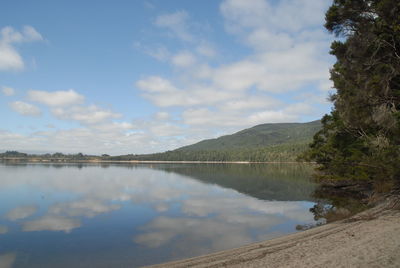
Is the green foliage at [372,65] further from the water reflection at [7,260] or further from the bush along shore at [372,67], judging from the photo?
the water reflection at [7,260]

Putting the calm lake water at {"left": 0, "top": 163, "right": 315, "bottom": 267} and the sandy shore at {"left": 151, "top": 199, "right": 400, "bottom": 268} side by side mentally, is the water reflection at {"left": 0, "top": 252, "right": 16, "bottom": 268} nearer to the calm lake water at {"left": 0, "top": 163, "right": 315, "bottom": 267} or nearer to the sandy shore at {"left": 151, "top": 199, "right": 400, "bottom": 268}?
the calm lake water at {"left": 0, "top": 163, "right": 315, "bottom": 267}

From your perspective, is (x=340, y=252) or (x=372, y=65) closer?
(x=340, y=252)

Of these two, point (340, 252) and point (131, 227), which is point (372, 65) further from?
point (131, 227)

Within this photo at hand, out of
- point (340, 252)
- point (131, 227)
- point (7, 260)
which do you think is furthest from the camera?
point (131, 227)

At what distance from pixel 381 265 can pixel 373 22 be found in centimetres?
1220

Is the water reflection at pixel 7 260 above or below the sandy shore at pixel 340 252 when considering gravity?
below

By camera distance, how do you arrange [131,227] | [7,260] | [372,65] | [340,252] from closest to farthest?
1. [340,252]
2. [372,65]
3. [7,260]
4. [131,227]

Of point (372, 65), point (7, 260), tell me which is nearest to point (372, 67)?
point (372, 65)

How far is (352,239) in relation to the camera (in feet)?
42.2

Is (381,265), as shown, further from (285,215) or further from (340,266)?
(285,215)

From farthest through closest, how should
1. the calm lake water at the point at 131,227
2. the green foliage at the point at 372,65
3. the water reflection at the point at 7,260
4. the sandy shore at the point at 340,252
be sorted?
1. the calm lake water at the point at 131,227
2. the water reflection at the point at 7,260
3. the green foliage at the point at 372,65
4. the sandy shore at the point at 340,252

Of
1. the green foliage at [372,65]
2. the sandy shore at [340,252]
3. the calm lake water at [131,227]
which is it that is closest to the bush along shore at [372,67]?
the green foliage at [372,65]

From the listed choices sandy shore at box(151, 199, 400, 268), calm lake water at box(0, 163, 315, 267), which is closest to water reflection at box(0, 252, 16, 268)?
calm lake water at box(0, 163, 315, 267)

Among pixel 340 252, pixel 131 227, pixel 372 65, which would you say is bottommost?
pixel 131 227
